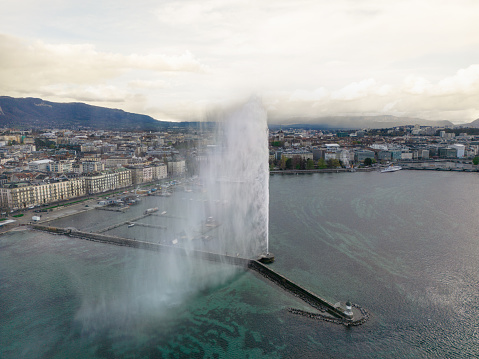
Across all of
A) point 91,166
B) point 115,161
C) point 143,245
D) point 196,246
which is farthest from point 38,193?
point 115,161

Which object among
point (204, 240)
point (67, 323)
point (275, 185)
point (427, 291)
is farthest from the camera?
point (275, 185)

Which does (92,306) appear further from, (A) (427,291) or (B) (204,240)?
(A) (427,291)

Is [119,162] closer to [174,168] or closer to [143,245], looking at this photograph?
[174,168]

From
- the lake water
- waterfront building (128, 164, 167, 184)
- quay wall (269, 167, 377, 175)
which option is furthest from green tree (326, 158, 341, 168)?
the lake water

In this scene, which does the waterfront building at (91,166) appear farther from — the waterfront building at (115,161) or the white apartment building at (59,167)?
the waterfront building at (115,161)

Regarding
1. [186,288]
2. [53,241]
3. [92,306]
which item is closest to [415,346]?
[186,288]

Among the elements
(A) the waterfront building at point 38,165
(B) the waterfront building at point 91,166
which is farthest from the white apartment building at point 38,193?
(A) the waterfront building at point 38,165

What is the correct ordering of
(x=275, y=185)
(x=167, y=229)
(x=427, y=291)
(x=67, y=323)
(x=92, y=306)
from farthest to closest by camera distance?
(x=275, y=185) → (x=167, y=229) → (x=427, y=291) → (x=92, y=306) → (x=67, y=323)
